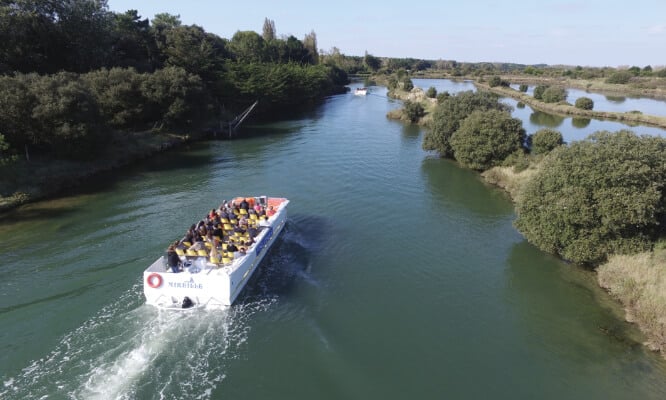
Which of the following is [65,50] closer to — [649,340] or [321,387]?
[321,387]

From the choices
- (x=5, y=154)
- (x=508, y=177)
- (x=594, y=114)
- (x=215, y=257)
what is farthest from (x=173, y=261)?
(x=594, y=114)

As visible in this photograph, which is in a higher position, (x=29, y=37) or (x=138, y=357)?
(x=29, y=37)

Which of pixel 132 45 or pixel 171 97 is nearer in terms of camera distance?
pixel 171 97

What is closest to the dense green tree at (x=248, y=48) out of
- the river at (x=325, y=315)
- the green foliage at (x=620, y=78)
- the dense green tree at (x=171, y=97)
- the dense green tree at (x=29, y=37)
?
the dense green tree at (x=171, y=97)

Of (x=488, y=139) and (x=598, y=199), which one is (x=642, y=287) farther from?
(x=488, y=139)

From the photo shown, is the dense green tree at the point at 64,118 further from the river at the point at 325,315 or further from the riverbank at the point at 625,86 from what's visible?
the riverbank at the point at 625,86

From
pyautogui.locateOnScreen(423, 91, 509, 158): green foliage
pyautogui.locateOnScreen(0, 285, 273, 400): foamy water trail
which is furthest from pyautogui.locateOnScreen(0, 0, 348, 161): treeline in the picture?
pyautogui.locateOnScreen(423, 91, 509, 158): green foliage

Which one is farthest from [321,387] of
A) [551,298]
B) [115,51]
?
[115,51]
